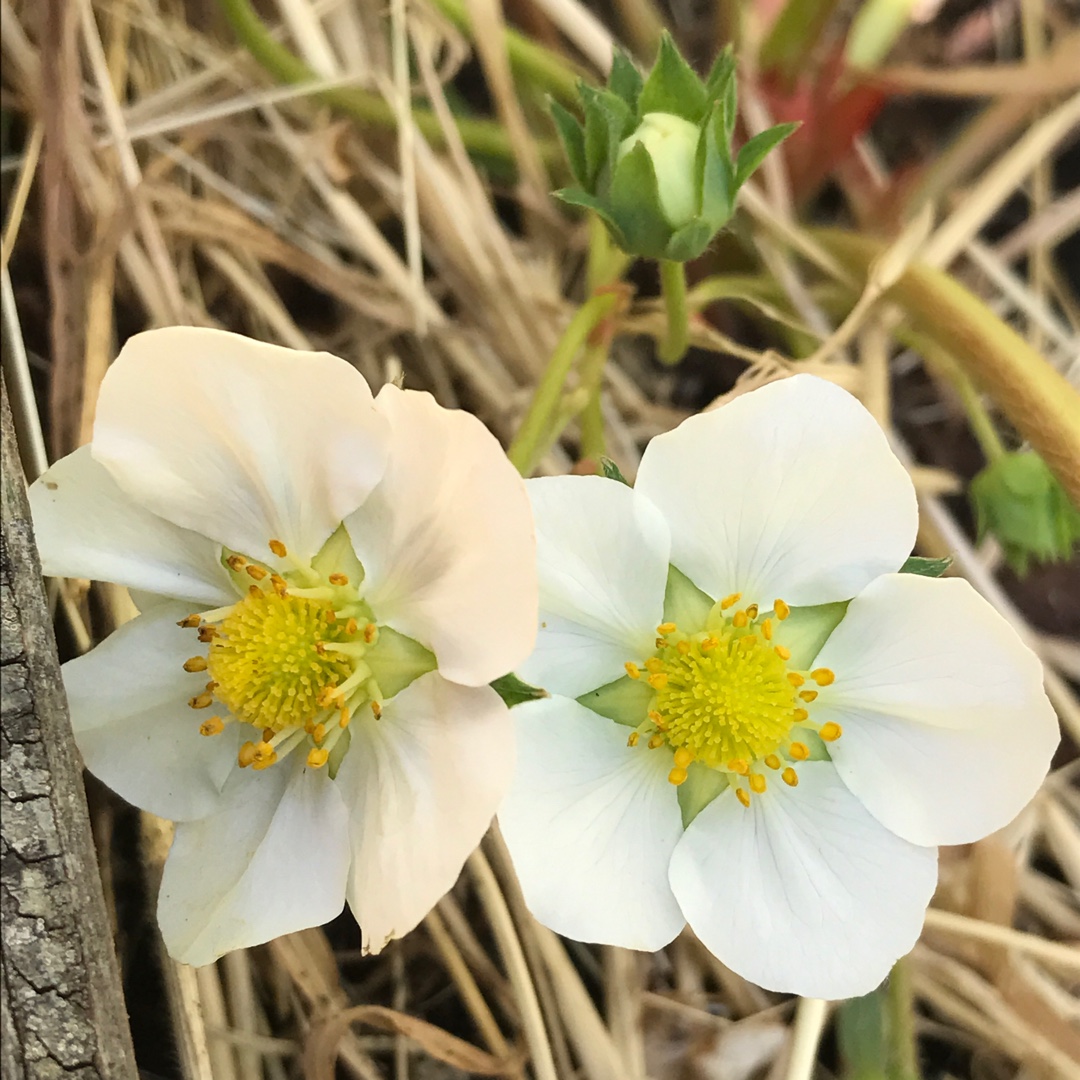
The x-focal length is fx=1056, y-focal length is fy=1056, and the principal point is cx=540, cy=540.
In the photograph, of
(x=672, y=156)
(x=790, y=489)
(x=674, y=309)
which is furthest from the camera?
(x=674, y=309)

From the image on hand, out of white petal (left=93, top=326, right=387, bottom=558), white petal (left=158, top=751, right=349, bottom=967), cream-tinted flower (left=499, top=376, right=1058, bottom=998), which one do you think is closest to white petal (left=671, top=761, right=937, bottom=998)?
cream-tinted flower (left=499, top=376, right=1058, bottom=998)

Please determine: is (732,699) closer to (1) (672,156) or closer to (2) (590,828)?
(2) (590,828)

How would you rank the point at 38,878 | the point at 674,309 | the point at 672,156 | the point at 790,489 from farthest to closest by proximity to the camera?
the point at 674,309, the point at 672,156, the point at 790,489, the point at 38,878

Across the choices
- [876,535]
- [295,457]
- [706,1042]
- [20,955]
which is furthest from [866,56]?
[20,955]

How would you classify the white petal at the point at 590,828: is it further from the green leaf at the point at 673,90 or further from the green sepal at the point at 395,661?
the green leaf at the point at 673,90

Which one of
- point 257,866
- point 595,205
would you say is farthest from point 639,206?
point 257,866

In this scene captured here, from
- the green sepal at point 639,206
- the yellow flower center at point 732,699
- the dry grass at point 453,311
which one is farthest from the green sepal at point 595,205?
the yellow flower center at point 732,699

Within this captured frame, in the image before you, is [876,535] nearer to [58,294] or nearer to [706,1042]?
[706,1042]

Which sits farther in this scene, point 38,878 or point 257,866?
point 257,866
